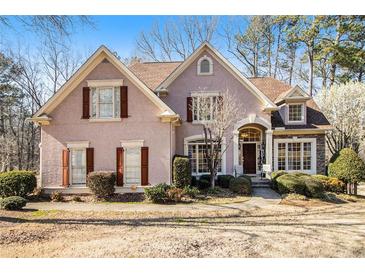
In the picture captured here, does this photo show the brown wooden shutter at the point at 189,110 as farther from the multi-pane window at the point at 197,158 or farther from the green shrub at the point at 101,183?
the green shrub at the point at 101,183

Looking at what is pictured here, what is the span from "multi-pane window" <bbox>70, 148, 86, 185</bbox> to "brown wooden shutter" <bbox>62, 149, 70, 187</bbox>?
0.18 meters

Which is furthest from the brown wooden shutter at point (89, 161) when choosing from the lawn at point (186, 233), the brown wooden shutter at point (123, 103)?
the lawn at point (186, 233)

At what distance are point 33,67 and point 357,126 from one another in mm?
18345

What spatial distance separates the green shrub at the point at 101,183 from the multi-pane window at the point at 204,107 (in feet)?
16.8

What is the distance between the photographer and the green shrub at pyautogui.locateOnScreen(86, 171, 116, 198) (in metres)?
10.1

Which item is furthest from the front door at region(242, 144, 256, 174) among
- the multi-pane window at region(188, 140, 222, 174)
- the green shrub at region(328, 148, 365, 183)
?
the green shrub at region(328, 148, 365, 183)

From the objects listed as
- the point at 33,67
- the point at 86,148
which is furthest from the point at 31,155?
the point at 86,148

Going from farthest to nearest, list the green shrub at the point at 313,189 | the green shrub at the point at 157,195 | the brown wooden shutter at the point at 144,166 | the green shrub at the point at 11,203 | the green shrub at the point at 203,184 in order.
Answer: the green shrub at the point at 203,184 < the brown wooden shutter at the point at 144,166 < the green shrub at the point at 313,189 < the green shrub at the point at 157,195 < the green shrub at the point at 11,203

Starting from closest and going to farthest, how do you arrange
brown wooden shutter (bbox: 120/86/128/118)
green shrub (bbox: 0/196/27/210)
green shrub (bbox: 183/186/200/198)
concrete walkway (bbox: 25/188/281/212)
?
green shrub (bbox: 0/196/27/210) < concrete walkway (bbox: 25/188/281/212) < green shrub (bbox: 183/186/200/198) < brown wooden shutter (bbox: 120/86/128/118)

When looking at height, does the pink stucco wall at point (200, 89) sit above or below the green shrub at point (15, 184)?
above

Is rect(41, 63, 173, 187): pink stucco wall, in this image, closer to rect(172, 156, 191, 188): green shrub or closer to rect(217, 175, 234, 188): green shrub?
rect(172, 156, 191, 188): green shrub

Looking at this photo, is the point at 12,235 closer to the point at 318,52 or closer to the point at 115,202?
the point at 115,202

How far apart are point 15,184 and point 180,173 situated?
19.9 feet

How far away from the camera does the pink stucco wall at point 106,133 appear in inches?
427
